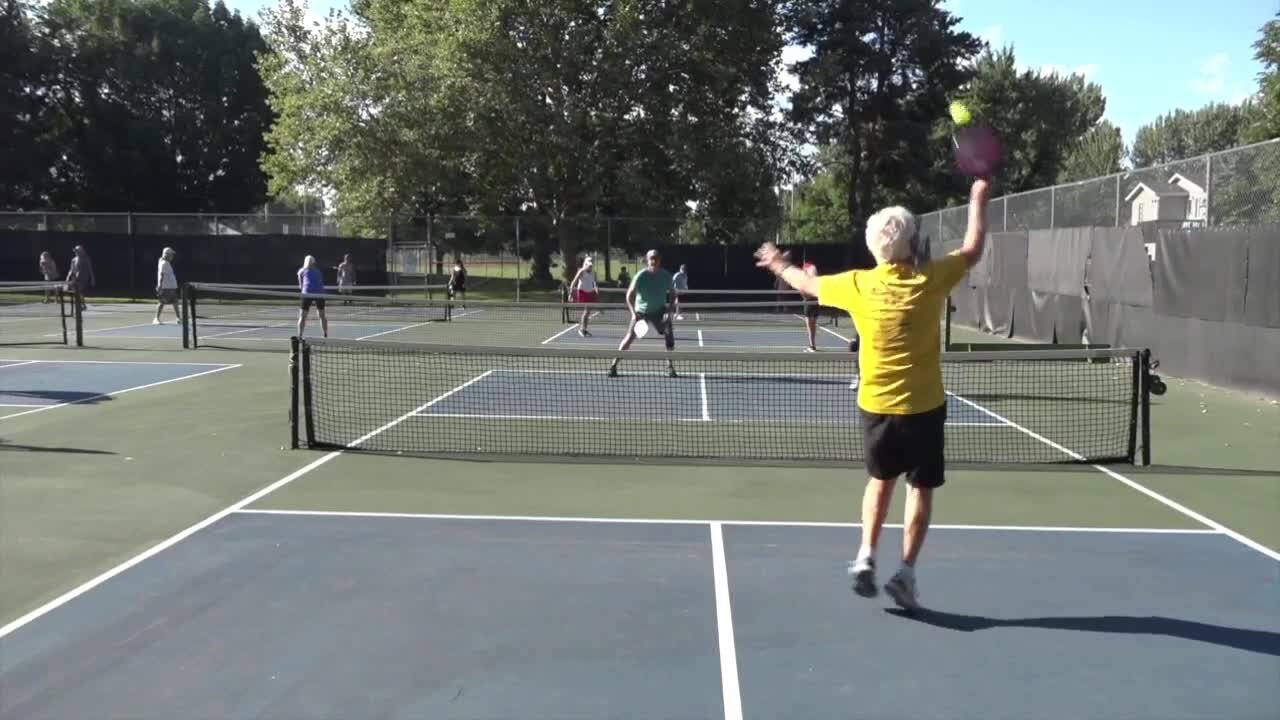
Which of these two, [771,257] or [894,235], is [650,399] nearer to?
[771,257]

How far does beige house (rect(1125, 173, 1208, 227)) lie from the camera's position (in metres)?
15.5

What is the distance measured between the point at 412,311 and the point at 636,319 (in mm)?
17641

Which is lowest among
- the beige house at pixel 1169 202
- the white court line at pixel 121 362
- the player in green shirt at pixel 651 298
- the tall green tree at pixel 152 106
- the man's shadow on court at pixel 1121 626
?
the man's shadow on court at pixel 1121 626

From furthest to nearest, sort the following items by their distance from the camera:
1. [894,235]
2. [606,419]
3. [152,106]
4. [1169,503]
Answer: [152,106]
[606,419]
[1169,503]
[894,235]

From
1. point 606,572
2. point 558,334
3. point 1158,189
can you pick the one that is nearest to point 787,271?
point 606,572

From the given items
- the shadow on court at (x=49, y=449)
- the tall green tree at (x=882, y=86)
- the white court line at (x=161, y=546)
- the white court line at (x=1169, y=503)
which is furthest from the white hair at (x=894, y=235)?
the tall green tree at (x=882, y=86)

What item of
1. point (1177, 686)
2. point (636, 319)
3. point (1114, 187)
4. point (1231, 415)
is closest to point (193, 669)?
point (1177, 686)

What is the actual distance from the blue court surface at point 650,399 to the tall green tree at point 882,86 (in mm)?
36293

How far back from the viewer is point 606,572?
572 centimetres

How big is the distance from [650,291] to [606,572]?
8.70 meters

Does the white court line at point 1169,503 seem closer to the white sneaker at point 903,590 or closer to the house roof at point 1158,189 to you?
the white sneaker at point 903,590

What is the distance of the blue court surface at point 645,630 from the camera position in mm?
4098

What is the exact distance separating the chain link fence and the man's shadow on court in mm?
10193

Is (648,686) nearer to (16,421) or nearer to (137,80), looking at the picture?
(16,421)
